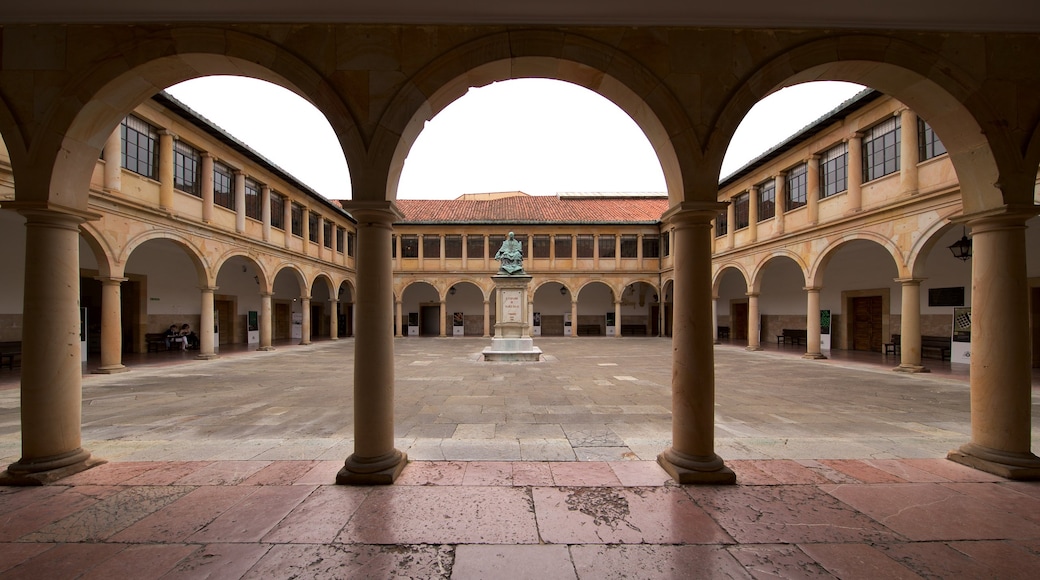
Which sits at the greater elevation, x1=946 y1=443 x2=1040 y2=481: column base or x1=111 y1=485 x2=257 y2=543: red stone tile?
x1=946 y1=443 x2=1040 y2=481: column base

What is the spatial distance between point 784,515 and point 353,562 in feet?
9.48

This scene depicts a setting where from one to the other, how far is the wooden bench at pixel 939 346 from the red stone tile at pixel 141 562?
18034 millimetres

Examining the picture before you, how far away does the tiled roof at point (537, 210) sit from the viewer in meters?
28.7

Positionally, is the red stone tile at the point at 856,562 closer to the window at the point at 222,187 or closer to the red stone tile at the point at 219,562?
the red stone tile at the point at 219,562

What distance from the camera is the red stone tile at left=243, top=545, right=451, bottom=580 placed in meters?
2.45

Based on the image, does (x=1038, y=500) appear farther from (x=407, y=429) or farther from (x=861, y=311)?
(x=861, y=311)

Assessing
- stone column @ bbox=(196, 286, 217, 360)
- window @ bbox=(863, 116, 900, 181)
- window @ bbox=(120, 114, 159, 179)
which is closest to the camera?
window @ bbox=(120, 114, 159, 179)

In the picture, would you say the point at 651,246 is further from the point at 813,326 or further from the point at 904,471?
the point at 904,471

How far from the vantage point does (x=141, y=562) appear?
8.43 feet

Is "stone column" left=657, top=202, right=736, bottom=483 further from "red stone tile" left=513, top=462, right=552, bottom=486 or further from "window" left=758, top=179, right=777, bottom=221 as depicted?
"window" left=758, top=179, right=777, bottom=221

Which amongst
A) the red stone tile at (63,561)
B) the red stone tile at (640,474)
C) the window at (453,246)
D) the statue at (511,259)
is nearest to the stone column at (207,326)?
the statue at (511,259)

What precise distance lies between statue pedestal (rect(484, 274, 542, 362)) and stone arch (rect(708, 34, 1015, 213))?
9828 millimetres

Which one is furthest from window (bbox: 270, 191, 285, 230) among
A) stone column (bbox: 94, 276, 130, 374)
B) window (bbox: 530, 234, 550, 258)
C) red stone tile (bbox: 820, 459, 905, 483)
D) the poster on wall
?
the poster on wall

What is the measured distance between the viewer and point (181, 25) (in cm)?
366
